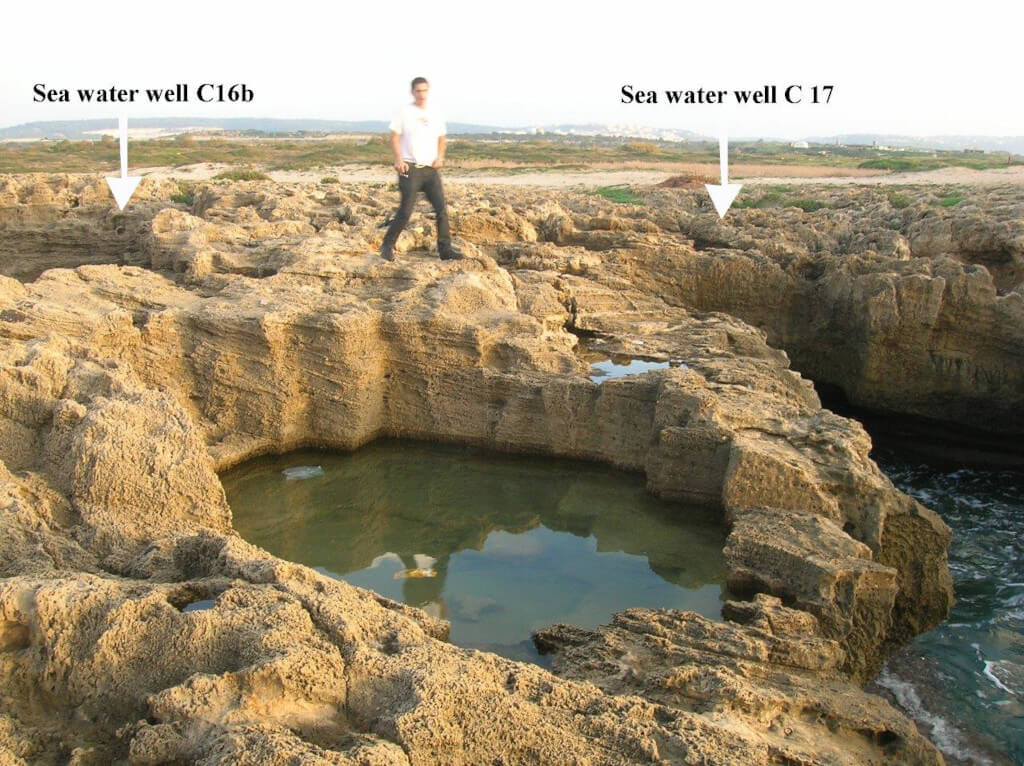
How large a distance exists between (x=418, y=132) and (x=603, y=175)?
2371 centimetres

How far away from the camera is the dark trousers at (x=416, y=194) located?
729 centimetres

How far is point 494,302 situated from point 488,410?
0.98m

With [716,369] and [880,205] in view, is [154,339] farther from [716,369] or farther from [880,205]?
[880,205]

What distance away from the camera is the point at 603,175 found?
3008cm

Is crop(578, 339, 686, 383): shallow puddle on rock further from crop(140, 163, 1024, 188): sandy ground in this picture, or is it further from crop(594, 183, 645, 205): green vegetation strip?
crop(140, 163, 1024, 188): sandy ground

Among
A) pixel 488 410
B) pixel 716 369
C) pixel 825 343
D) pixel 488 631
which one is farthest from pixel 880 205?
pixel 488 631

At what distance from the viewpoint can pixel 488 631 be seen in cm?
455

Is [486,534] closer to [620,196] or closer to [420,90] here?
[420,90]

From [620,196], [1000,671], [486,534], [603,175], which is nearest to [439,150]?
[486,534]

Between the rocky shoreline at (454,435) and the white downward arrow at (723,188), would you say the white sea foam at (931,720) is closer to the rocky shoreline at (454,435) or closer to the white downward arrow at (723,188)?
the rocky shoreline at (454,435)

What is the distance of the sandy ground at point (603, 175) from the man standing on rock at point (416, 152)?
58.0 feet

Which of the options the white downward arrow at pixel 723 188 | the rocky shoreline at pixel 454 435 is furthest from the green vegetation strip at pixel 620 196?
the rocky shoreline at pixel 454 435

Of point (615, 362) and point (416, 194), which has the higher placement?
point (416, 194)

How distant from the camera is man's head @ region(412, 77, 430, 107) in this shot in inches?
281
